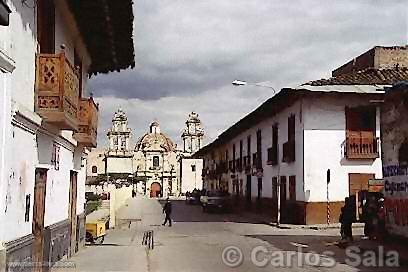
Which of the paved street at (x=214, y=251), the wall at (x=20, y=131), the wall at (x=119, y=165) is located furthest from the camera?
the wall at (x=119, y=165)

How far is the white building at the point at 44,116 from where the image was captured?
841 cm

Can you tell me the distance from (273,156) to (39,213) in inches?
892

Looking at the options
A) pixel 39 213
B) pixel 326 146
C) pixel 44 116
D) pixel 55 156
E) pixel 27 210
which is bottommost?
pixel 39 213

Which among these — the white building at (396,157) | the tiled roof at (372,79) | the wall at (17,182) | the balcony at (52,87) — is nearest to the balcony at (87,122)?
the balcony at (52,87)

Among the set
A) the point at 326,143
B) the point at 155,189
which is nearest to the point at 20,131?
the point at 326,143

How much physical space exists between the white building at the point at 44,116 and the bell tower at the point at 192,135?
3106 inches

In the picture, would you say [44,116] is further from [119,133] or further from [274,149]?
[119,133]

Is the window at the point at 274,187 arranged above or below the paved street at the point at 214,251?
above

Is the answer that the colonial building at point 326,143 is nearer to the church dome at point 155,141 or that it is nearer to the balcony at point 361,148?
the balcony at point 361,148

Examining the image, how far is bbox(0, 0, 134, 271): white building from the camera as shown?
8406 millimetres

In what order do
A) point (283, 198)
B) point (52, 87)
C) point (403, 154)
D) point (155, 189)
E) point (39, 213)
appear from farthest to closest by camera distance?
point (155, 189)
point (283, 198)
point (403, 154)
point (39, 213)
point (52, 87)

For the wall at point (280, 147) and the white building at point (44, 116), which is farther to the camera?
the wall at point (280, 147)

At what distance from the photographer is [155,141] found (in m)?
92.9

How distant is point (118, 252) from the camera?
17.4 m
